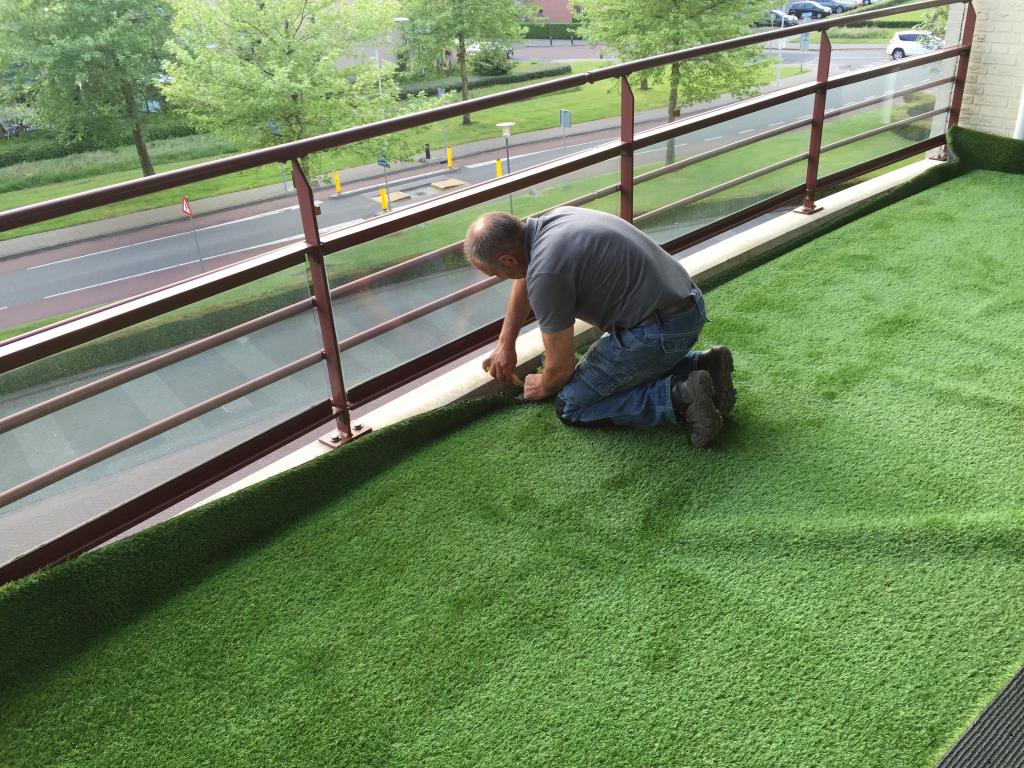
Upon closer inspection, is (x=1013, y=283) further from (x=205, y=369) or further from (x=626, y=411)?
(x=205, y=369)

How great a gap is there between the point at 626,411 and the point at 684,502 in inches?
19.1

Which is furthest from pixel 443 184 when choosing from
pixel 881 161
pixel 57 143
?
pixel 57 143

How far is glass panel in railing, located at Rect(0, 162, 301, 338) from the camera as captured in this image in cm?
307

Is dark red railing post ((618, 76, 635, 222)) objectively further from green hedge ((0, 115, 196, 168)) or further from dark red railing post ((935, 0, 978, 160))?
green hedge ((0, 115, 196, 168))

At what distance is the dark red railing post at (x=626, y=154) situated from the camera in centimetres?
372

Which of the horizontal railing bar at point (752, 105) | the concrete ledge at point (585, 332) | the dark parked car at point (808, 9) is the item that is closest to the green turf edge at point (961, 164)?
the concrete ledge at point (585, 332)

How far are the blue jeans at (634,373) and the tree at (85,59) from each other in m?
27.2

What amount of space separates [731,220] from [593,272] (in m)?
2.21

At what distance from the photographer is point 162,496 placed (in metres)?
2.70

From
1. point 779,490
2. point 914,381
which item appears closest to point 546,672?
point 779,490

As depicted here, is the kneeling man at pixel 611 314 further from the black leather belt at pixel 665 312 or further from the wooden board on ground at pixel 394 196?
the wooden board on ground at pixel 394 196

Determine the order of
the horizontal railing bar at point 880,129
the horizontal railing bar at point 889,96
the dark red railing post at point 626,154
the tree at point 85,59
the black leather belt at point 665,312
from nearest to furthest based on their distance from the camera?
the black leather belt at point 665,312 < the dark red railing post at point 626,154 < the horizontal railing bar at point 880,129 < the horizontal railing bar at point 889,96 < the tree at point 85,59

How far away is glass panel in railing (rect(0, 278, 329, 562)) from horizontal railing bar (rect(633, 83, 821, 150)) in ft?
6.40

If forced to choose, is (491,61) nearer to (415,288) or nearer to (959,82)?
(959,82)
